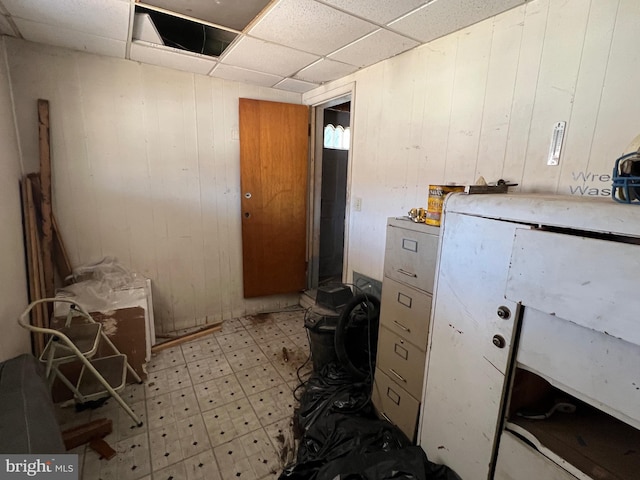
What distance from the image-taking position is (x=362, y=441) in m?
1.46

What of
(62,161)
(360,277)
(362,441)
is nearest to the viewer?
(362,441)

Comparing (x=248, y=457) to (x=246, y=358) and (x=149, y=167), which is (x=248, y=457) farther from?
(x=149, y=167)

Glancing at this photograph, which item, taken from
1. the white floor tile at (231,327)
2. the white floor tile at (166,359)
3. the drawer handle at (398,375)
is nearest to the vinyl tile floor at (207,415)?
the white floor tile at (166,359)

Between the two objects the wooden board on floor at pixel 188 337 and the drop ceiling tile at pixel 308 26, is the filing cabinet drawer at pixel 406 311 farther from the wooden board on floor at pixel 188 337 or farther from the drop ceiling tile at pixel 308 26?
the wooden board on floor at pixel 188 337

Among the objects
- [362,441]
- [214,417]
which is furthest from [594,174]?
[214,417]

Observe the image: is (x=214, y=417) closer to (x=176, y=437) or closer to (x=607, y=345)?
(x=176, y=437)

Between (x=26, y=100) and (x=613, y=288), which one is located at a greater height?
(x=26, y=100)

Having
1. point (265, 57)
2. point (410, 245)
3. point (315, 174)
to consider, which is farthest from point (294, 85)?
point (410, 245)

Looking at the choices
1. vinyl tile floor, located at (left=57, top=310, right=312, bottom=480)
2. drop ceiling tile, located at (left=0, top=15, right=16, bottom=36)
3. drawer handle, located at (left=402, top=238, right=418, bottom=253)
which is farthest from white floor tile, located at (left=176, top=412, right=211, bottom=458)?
drop ceiling tile, located at (left=0, top=15, right=16, bottom=36)

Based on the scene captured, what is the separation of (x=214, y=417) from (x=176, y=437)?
0.74ft

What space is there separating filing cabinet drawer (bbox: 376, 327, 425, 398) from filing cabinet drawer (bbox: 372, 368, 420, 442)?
0.13ft

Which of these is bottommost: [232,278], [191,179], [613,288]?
[232,278]
